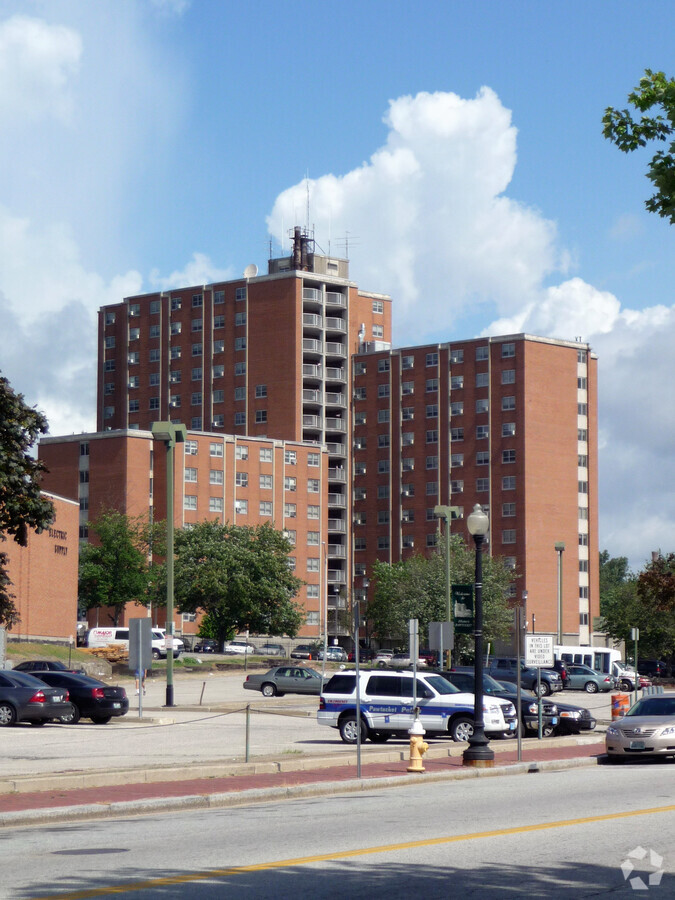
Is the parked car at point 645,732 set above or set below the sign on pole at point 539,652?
below

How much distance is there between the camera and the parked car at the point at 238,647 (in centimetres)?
10508

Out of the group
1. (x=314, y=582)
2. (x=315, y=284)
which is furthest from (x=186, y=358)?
(x=314, y=582)

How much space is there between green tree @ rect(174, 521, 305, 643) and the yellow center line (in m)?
84.7

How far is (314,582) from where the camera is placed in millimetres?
134625

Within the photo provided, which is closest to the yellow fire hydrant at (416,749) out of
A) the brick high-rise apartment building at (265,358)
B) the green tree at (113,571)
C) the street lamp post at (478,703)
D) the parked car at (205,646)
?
the street lamp post at (478,703)

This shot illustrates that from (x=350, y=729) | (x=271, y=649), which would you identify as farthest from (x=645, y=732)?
(x=271, y=649)

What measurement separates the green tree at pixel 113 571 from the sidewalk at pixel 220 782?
90.4 m

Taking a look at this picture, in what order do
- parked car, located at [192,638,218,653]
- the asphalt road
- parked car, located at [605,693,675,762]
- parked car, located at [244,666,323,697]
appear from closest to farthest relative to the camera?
the asphalt road, parked car, located at [605,693,675,762], parked car, located at [244,666,323,697], parked car, located at [192,638,218,653]

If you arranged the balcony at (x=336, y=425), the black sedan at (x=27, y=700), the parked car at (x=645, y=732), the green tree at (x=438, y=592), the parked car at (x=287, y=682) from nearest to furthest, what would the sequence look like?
the parked car at (x=645, y=732), the black sedan at (x=27, y=700), the parked car at (x=287, y=682), the green tree at (x=438, y=592), the balcony at (x=336, y=425)

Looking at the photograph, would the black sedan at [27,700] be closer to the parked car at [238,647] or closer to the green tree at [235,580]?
the green tree at [235,580]

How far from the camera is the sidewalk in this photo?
682 inches

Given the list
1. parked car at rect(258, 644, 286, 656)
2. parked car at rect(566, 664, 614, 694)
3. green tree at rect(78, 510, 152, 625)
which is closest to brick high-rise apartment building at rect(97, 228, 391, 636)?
green tree at rect(78, 510, 152, 625)

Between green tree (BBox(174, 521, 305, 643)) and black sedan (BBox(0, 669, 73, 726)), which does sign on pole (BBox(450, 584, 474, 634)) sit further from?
green tree (BBox(174, 521, 305, 643))

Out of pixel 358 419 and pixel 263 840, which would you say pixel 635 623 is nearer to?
pixel 358 419
